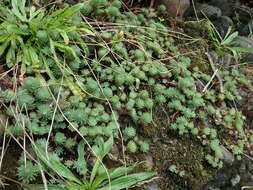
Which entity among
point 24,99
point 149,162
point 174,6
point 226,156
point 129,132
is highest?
point 174,6

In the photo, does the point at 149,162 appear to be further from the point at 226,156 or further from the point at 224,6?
the point at 224,6

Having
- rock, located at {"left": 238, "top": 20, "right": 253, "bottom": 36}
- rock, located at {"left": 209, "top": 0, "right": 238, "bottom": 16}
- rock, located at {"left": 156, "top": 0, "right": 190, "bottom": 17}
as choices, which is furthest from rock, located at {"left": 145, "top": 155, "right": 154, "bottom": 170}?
rock, located at {"left": 209, "top": 0, "right": 238, "bottom": 16}

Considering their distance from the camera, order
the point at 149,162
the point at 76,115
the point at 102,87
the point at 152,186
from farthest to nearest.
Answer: the point at 102,87 → the point at 149,162 → the point at 152,186 → the point at 76,115

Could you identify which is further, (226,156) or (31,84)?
(226,156)

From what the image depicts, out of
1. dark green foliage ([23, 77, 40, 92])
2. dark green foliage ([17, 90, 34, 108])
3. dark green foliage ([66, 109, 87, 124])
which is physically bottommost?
dark green foliage ([66, 109, 87, 124])

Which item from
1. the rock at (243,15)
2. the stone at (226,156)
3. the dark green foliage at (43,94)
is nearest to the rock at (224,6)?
the rock at (243,15)

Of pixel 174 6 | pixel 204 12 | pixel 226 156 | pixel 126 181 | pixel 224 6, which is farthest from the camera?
pixel 224 6

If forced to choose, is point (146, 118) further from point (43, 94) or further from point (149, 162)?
point (43, 94)

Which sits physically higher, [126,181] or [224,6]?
[224,6]

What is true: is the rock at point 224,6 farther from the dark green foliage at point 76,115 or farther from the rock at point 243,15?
the dark green foliage at point 76,115

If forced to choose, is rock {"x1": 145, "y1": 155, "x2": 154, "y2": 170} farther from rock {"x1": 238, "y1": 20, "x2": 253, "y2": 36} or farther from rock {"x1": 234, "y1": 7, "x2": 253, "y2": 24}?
rock {"x1": 234, "y1": 7, "x2": 253, "y2": 24}

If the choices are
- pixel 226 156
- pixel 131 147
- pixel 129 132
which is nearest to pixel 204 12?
pixel 226 156

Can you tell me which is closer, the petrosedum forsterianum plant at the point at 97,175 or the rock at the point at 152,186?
the petrosedum forsterianum plant at the point at 97,175

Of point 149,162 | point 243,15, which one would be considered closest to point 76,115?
point 149,162
